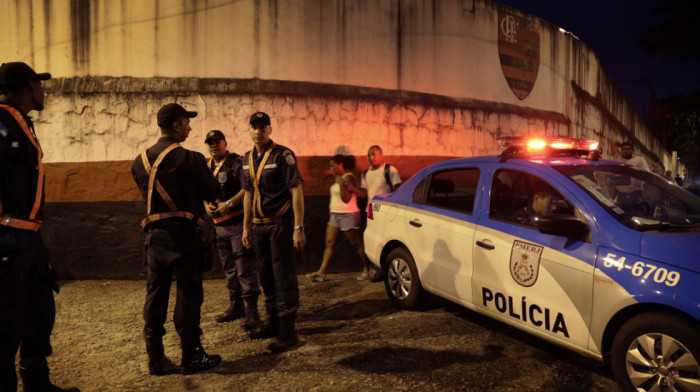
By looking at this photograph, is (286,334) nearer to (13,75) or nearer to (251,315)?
(251,315)

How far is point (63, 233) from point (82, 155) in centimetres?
108

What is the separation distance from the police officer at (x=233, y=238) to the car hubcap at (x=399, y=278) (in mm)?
1378

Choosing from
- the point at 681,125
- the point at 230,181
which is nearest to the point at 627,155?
the point at 230,181

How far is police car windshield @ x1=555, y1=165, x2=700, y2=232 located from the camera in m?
2.91

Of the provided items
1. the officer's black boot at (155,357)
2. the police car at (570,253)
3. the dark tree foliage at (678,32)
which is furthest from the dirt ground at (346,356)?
the dark tree foliage at (678,32)

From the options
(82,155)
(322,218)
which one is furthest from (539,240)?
(82,155)

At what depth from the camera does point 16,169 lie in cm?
262

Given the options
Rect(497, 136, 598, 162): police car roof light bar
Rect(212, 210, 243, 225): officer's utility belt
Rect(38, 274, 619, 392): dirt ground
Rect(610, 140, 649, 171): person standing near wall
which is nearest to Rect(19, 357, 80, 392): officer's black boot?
Rect(38, 274, 619, 392): dirt ground

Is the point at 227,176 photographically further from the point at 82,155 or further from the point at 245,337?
the point at 82,155

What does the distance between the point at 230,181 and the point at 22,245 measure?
2.11 m

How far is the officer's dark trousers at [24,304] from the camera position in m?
2.50

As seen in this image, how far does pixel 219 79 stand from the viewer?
21.3 ft

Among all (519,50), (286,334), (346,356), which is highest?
(519,50)

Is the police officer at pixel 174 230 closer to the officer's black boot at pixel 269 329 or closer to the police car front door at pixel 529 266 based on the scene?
the officer's black boot at pixel 269 329
